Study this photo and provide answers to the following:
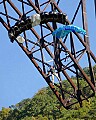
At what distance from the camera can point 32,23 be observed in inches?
623

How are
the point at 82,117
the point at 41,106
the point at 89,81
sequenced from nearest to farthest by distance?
the point at 89,81
the point at 82,117
the point at 41,106

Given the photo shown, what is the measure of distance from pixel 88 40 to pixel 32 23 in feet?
7.16

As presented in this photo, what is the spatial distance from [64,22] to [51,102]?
25.7 metres

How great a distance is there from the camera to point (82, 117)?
58.1ft

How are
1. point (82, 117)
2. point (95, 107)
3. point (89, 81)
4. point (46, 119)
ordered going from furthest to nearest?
point (46, 119) → point (95, 107) → point (82, 117) → point (89, 81)

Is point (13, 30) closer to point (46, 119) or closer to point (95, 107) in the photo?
point (95, 107)

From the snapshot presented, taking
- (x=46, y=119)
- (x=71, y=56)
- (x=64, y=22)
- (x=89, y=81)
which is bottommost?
(x=89, y=81)

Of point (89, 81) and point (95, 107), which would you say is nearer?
point (89, 81)

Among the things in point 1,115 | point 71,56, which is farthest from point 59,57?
→ point 1,115

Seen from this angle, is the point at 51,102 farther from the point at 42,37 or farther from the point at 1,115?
the point at 42,37

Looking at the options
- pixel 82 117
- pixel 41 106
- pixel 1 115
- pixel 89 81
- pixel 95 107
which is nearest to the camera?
pixel 89 81

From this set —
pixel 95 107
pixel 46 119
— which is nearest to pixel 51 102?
pixel 46 119

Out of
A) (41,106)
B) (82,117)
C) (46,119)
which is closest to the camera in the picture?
(82,117)

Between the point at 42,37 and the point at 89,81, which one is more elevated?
the point at 42,37
